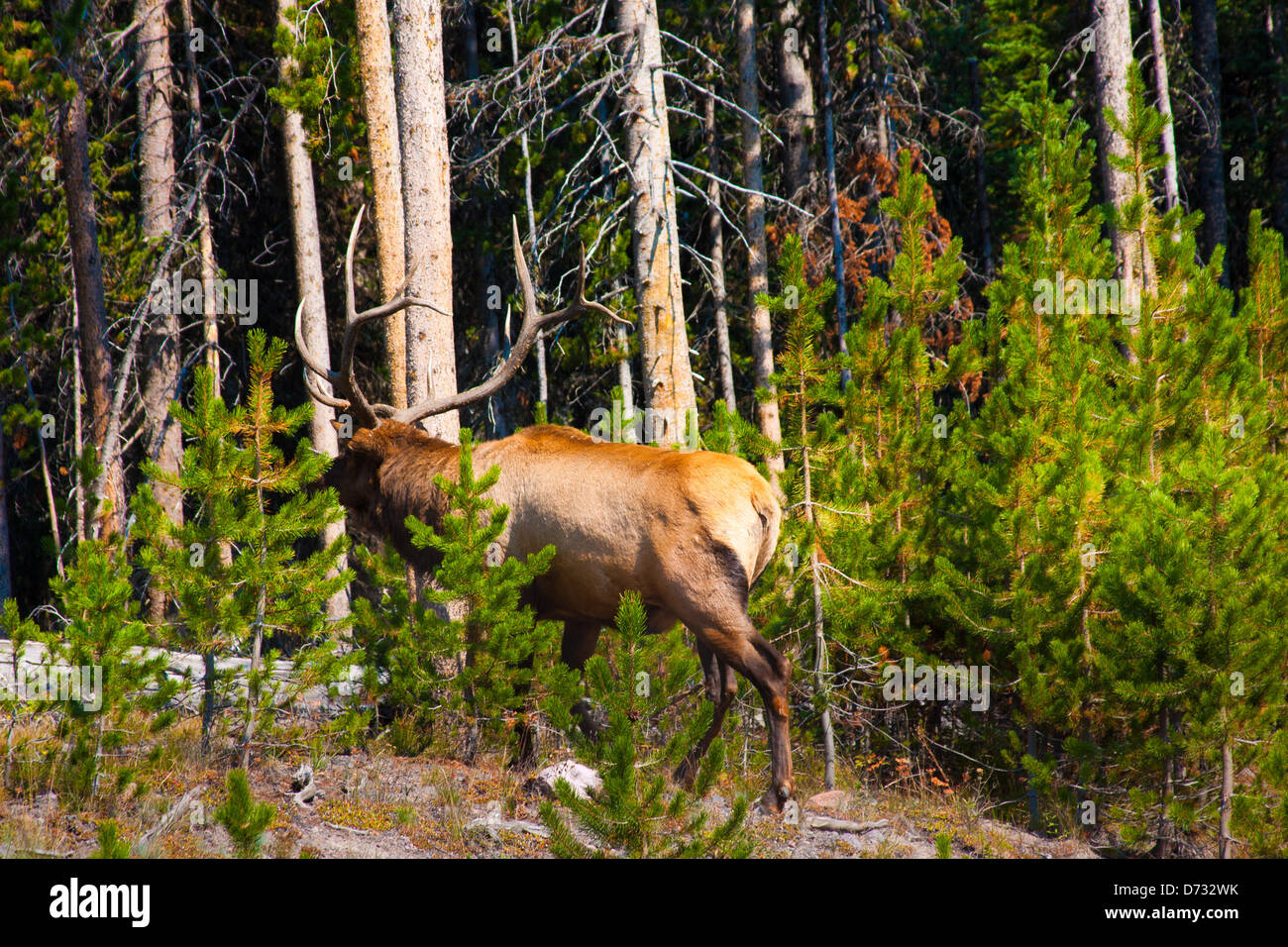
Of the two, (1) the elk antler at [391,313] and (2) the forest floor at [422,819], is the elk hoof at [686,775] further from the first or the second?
(1) the elk antler at [391,313]

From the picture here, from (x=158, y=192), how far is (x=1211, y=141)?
18.3 meters

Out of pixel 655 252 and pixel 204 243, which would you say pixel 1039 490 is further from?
pixel 204 243

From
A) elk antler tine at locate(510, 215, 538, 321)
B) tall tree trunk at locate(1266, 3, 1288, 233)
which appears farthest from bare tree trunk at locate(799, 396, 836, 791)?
tall tree trunk at locate(1266, 3, 1288, 233)

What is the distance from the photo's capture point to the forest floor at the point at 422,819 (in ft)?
17.7

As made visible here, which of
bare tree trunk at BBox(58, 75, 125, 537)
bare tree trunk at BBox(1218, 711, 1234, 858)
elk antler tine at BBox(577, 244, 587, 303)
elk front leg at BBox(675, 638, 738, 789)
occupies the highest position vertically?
bare tree trunk at BBox(58, 75, 125, 537)

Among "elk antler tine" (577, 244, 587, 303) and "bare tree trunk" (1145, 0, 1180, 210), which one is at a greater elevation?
"bare tree trunk" (1145, 0, 1180, 210)

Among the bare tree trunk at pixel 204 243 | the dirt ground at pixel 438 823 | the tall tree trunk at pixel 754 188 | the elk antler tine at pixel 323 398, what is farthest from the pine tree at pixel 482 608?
the tall tree trunk at pixel 754 188

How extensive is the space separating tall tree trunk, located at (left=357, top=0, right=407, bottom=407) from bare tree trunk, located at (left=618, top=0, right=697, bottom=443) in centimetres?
217

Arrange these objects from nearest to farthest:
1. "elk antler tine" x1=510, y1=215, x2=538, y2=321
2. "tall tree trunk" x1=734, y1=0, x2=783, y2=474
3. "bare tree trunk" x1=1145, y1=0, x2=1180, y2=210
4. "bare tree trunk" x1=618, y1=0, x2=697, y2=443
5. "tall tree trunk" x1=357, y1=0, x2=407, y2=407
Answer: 1. "elk antler tine" x1=510, y1=215, x2=538, y2=321
2. "bare tree trunk" x1=618, y1=0, x2=697, y2=443
3. "tall tree trunk" x1=357, y1=0, x2=407, y2=407
4. "bare tree trunk" x1=1145, y1=0, x2=1180, y2=210
5. "tall tree trunk" x1=734, y1=0, x2=783, y2=474

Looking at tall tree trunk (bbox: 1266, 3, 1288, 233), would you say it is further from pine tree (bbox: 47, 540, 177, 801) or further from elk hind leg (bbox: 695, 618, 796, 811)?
pine tree (bbox: 47, 540, 177, 801)

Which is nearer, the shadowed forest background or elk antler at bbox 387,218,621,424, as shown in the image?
the shadowed forest background

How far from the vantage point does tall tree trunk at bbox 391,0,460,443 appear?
27.7ft

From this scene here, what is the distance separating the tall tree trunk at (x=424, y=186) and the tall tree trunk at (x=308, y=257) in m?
4.82

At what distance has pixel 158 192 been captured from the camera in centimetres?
1425
